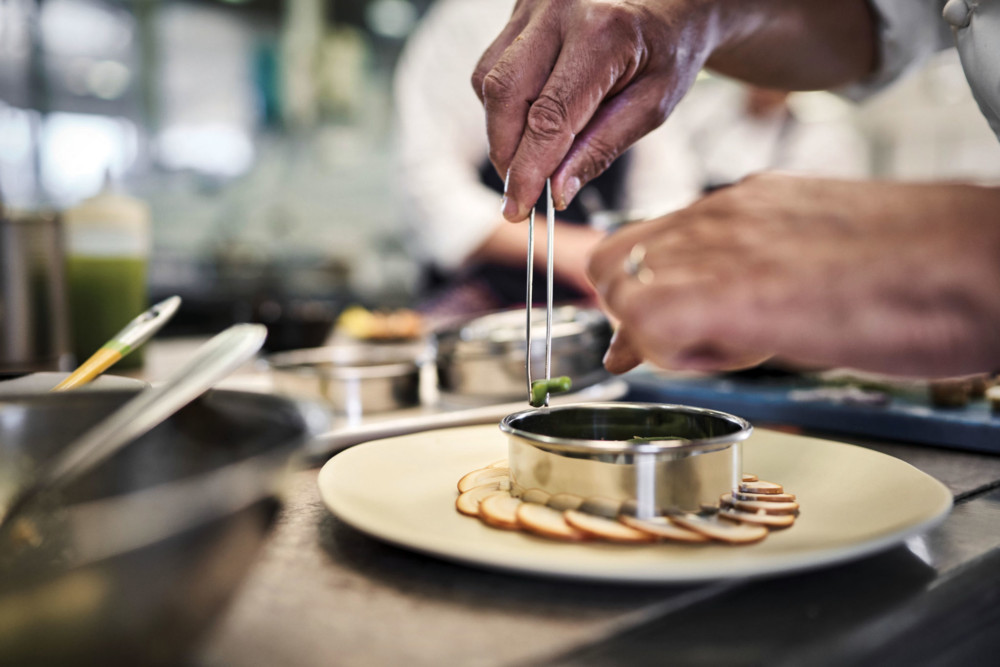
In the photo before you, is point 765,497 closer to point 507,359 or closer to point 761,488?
point 761,488

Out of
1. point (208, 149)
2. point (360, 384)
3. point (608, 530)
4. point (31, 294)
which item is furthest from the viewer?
point (208, 149)

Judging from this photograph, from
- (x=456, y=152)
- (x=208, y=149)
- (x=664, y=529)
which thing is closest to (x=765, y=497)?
(x=664, y=529)

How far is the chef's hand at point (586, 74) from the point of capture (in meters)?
0.70

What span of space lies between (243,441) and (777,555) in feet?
0.98

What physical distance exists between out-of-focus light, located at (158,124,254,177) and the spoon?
170 inches

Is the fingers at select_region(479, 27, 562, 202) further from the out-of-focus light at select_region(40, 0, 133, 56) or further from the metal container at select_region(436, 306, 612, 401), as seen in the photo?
the out-of-focus light at select_region(40, 0, 133, 56)

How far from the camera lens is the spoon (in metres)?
0.29

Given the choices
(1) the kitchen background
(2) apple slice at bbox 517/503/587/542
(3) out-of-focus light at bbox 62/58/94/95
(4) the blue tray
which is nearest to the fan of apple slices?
(2) apple slice at bbox 517/503/587/542

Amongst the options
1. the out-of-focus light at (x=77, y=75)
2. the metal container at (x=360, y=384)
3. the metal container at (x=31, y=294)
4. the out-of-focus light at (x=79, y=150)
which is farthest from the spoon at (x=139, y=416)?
the out-of-focus light at (x=77, y=75)

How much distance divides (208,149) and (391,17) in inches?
62.4

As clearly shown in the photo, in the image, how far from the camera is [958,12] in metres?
0.80

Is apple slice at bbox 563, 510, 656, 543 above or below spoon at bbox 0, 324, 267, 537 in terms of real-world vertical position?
below

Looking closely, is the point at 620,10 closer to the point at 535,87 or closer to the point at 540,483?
the point at 535,87

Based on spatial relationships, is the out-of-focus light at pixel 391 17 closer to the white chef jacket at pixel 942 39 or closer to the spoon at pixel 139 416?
the white chef jacket at pixel 942 39
